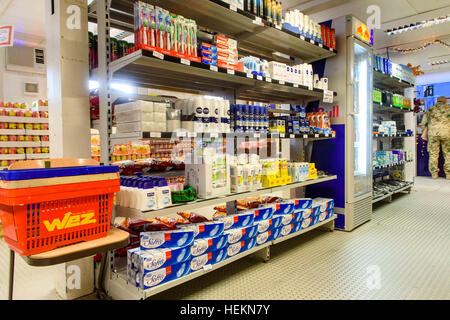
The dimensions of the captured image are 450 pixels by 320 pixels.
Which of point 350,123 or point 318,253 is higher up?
point 350,123

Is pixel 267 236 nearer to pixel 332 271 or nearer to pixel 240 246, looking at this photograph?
pixel 240 246

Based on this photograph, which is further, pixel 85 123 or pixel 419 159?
pixel 419 159

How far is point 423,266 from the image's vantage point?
288 centimetres

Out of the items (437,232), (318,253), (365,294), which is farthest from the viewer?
(437,232)

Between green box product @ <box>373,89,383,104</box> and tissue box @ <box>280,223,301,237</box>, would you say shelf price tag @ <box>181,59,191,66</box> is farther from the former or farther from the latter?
green box product @ <box>373,89,383,104</box>

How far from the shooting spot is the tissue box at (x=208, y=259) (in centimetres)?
233

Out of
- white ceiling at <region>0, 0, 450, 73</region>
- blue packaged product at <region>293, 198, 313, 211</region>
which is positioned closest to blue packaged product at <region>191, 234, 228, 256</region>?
blue packaged product at <region>293, 198, 313, 211</region>

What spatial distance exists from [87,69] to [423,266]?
354 centimetres

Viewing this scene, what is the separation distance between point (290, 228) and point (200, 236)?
4.21 feet

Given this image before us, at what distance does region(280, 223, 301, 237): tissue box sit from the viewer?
3211mm

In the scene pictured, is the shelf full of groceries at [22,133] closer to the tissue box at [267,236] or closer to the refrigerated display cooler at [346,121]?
the tissue box at [267,236]
